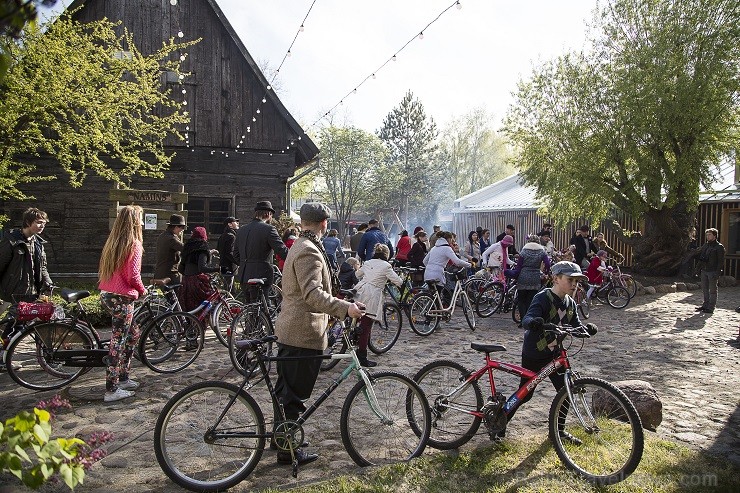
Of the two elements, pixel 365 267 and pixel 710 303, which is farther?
pixel 710 303

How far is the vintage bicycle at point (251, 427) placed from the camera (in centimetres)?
373

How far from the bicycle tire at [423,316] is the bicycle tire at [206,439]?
19.9 feet

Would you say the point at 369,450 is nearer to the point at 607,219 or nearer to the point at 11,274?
the point at 11,274

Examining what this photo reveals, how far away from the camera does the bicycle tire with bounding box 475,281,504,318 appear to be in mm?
12156

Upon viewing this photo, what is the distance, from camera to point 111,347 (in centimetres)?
582

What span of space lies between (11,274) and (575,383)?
6.36 metres

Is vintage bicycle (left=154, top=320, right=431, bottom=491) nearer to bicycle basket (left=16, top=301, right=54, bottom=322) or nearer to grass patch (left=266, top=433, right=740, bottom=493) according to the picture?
grass patch (left=266, top=433, right=740, bottom=493)

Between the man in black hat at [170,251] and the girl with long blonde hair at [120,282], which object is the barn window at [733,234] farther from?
the girl with long blonde hair at [120,282]

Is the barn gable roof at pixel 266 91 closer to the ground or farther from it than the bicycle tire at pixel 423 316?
farther from it

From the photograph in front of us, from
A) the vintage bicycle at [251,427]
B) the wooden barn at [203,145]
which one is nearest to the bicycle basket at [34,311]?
the vintage bicycle at [251,427]

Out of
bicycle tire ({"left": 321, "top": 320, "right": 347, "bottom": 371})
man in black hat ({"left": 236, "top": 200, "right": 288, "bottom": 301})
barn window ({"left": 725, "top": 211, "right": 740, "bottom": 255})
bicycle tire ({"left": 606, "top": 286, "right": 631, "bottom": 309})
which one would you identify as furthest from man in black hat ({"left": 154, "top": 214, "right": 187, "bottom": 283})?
barn window ({"left": 725, "top": 211, "right": 740, "bottom": 255})

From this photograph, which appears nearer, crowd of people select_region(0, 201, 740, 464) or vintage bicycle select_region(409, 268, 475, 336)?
crowd of people select_region(0, 201, 740, 464)

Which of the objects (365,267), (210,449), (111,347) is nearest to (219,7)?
(365,267)

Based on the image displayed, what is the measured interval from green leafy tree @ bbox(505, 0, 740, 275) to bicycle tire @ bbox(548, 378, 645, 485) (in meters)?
15.5
